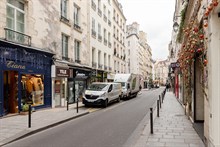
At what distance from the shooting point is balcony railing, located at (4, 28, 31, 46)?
39.7ft

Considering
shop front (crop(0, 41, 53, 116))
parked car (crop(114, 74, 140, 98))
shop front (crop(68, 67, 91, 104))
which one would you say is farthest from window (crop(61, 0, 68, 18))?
parked car (crop(114, 74, 140, 98))

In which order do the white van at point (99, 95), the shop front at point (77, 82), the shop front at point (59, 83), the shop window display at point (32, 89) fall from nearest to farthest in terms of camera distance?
the shop window display at point (32, 89), the shop front at point (59, 83), the white van at point (99, 95), the shop front at point (77, 82)

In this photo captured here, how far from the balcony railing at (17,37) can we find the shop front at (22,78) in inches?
15.3

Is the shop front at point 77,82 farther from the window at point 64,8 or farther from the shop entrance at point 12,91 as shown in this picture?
the shop entrance at point 12,91

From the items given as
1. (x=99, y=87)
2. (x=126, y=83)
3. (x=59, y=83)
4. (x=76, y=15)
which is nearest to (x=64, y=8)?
(x=76, y=15)

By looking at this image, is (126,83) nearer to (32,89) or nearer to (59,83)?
(59,83)

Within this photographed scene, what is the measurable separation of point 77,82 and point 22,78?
7896mm

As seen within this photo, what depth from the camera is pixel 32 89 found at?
14586mm

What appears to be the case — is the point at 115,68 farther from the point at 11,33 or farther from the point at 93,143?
the point at 93,143

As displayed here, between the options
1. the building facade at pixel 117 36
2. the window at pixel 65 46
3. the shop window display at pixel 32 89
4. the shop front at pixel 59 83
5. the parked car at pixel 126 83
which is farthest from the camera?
the building facade at pixel 117 36

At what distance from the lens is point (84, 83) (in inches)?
912

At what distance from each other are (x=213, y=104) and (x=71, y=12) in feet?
55.8

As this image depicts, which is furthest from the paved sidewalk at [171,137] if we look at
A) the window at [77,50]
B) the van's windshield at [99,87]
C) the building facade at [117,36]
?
the building facade at [117,36]

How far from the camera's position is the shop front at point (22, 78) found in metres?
11.8
